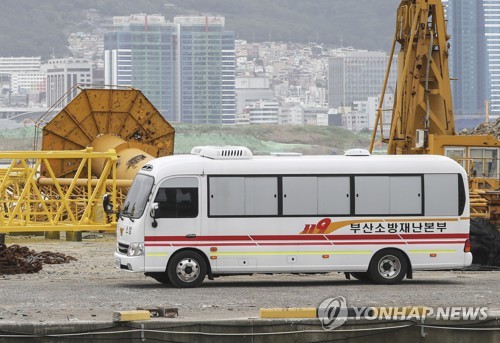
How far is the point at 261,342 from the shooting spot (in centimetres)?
1620

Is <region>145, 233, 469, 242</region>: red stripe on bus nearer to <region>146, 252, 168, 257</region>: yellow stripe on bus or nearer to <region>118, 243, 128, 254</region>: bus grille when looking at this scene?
<region>146, 252, 168, 257</region>: yellow stripe on bus

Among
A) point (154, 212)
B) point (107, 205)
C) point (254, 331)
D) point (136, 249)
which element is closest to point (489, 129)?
point (107, 205)

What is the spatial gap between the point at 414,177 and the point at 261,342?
805cm

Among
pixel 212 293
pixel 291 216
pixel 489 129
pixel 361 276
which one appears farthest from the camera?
pixel 489 129

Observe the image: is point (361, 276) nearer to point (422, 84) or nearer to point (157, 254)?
point (157, 254)

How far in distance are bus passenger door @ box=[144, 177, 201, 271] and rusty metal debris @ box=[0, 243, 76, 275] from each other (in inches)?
172

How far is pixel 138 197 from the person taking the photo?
2311cm

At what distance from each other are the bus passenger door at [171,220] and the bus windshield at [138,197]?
220mm

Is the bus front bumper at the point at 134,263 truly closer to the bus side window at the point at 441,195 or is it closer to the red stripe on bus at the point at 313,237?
the red stripe on bus at the point at 313,237

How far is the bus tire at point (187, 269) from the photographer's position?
22.6 m

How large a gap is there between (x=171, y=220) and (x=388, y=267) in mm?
3932

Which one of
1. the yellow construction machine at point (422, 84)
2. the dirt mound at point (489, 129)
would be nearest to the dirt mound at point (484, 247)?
the yellow construction machine at point (422, 84)

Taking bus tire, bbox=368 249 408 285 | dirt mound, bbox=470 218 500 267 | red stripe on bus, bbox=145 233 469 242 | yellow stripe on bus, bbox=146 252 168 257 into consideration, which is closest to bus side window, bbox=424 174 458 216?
red stripe on bus, bbox=145 233 469 242

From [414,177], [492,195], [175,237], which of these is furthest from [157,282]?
[492,195]
